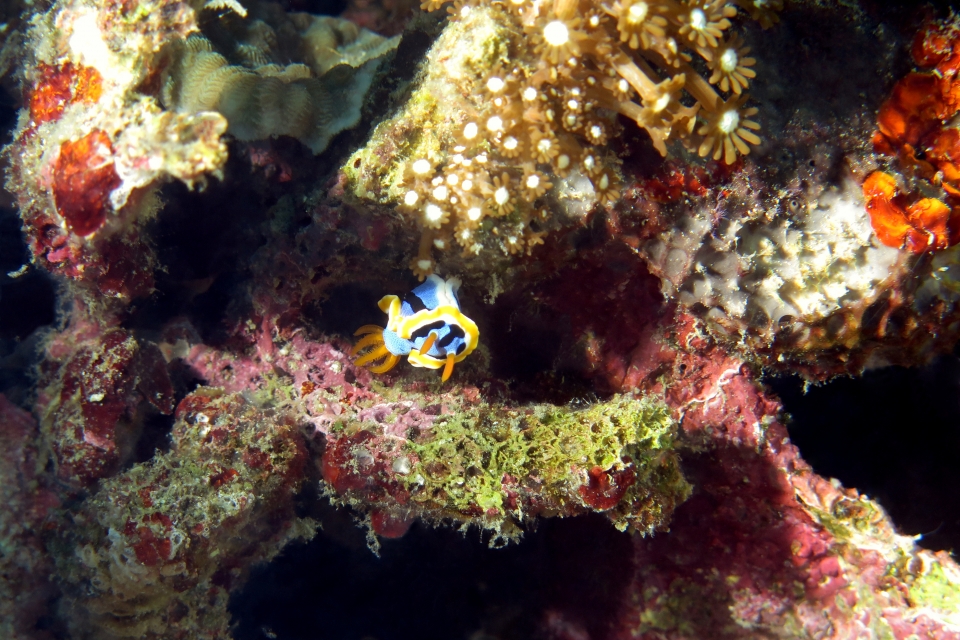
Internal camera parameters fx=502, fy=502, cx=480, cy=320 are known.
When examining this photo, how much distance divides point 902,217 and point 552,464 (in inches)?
87.5

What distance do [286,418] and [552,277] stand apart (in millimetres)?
2038

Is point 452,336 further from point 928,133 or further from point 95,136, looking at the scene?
point 928,133

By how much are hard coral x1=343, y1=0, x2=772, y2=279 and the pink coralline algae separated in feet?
0.05

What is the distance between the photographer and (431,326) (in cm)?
294

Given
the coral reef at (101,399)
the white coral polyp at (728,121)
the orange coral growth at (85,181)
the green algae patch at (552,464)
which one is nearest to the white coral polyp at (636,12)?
the white coral polyp at (728,121)

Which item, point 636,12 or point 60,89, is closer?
point 636,12

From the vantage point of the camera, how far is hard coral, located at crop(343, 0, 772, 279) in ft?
7.20

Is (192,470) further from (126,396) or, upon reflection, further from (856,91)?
(856,91)

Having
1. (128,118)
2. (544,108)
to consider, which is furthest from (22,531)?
(544,108)

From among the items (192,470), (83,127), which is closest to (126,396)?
(192,470)

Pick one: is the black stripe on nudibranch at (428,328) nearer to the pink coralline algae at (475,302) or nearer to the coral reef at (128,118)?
the pink coralline algae at (475,302)

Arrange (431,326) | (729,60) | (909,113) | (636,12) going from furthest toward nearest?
(431,326), (909,113), (729,60), (636,12)

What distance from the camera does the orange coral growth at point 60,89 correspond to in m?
2.42

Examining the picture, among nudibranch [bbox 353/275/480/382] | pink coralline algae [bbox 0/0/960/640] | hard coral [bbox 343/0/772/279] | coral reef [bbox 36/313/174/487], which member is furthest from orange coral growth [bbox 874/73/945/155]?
coral reef [bbox 36/313/174/487]
